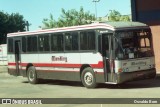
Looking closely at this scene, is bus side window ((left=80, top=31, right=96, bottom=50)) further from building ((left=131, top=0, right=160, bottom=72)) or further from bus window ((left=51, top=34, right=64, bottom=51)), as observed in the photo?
building ((left=131, top=0, right=160, bottom=72))

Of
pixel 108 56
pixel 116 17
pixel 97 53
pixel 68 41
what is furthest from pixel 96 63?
pixel 116 17

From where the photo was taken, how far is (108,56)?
61.6ft

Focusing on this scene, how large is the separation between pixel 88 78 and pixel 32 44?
5.16 metres

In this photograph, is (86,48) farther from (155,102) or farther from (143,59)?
(155,102)

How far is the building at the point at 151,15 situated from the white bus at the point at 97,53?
236 inches

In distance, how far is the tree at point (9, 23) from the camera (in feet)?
230

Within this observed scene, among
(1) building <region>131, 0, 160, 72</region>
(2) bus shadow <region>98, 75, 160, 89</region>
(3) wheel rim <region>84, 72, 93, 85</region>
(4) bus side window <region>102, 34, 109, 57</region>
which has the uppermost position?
(1) building <region>131, 0, 160, 72</region>

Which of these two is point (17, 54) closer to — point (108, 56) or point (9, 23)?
point (108, 56)

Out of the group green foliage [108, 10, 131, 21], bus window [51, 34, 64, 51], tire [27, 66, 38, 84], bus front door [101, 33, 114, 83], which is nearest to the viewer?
bus front door [101, 33, 114, 83]

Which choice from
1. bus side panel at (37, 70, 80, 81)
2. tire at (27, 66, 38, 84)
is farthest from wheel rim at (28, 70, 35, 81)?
bus side panel at (37, 70, 80, 81)

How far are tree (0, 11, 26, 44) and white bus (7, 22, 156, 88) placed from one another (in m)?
47.9

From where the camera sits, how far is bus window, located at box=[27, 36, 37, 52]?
23.6m

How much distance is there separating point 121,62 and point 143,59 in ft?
3.90

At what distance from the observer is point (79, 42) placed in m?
20.2
